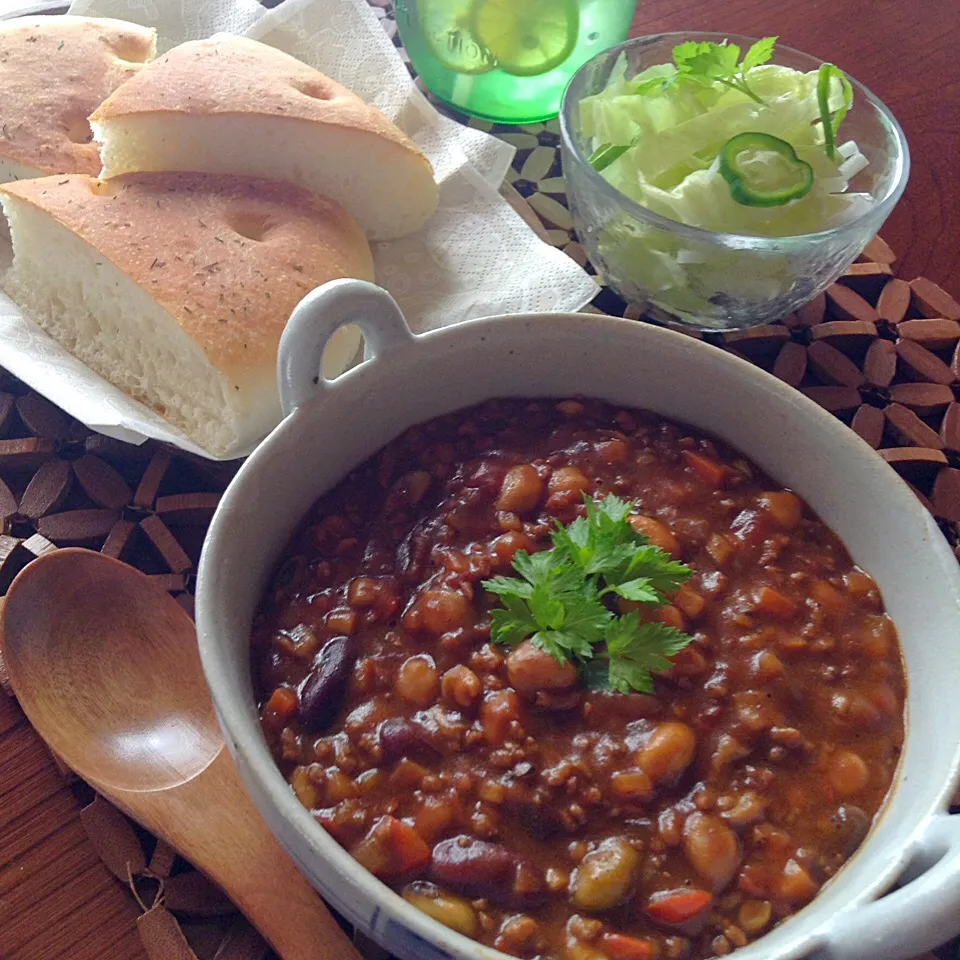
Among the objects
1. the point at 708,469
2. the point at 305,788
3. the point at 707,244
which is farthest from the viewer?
the point at 707,244

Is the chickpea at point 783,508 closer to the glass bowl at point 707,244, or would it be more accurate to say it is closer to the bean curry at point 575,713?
the bean curry at point 575,713

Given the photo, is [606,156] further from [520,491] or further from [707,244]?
[520,491]

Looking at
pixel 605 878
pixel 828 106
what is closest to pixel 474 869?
pixel 605 878

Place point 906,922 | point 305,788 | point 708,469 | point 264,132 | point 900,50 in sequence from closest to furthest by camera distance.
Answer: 1. point 906,922
2. point 305,788
3. point 708,469
4. point 264,132
5. point 900,50

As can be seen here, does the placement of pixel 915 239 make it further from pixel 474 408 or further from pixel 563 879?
pixel 563 879

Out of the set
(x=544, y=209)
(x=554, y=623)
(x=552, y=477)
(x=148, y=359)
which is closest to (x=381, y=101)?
(x=544, y=209)

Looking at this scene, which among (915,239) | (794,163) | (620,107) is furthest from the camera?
(915,239)
